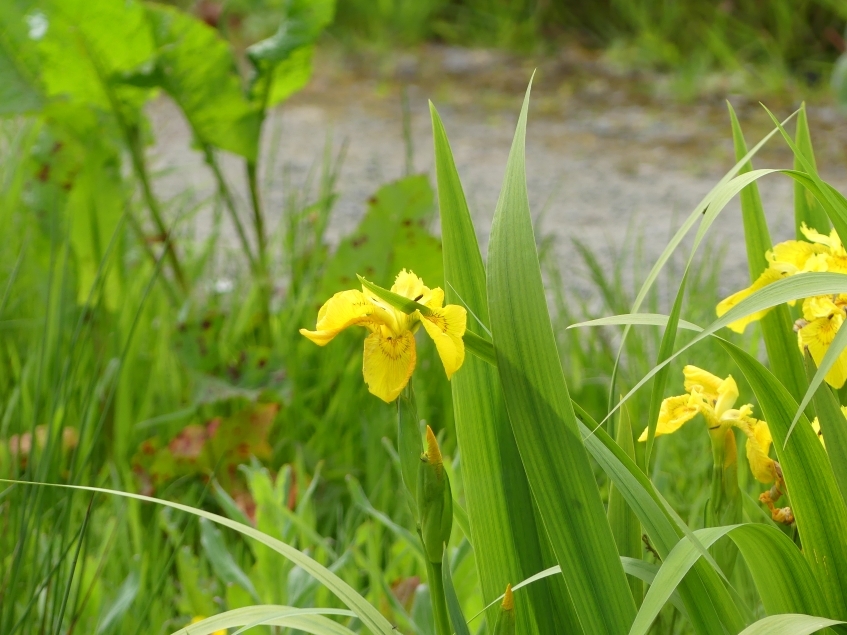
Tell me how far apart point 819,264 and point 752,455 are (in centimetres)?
15

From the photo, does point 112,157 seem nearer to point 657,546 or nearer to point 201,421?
point 201,421

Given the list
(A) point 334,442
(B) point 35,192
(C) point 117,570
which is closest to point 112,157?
(B) point 35,192

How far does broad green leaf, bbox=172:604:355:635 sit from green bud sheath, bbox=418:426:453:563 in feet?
0.28

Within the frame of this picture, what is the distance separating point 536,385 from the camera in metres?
0.56

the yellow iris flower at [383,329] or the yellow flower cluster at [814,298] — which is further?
the yellow flower cluster at [814,298]

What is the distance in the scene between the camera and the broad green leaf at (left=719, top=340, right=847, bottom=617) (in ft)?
1.97

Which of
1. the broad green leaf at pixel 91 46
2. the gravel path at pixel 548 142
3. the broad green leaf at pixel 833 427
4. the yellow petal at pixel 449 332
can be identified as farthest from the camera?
the gravel path at pixel 548 142

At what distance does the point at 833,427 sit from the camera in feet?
2.06

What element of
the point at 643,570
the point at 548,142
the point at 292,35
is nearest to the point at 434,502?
the point at 643,570

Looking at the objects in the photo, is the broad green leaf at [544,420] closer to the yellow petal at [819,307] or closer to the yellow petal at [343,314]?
the yellow petal at [343,314]

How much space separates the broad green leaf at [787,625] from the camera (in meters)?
0.52

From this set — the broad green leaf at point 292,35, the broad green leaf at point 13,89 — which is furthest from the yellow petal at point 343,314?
the broad green leaf at point 13,89

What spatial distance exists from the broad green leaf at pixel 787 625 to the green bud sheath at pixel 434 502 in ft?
0.59

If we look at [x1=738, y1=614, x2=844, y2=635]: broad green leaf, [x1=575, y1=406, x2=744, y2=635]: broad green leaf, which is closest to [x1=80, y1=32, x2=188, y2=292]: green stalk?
[x1=575, y1=406, x2=744, y2=635]: broad green leaf
